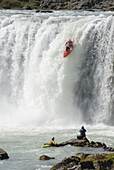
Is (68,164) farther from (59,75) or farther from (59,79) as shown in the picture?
(59,75)

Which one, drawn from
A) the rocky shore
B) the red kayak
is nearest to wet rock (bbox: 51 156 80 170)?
the rocky shore

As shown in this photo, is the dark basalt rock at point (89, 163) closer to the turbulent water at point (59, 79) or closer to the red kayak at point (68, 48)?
the turbulent water at point (59, 79)

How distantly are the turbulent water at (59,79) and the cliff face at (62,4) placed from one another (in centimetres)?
4498

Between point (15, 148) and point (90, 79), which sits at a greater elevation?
point (90, 79)

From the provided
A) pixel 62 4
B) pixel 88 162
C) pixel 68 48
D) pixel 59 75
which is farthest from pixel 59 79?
pixel 62 4

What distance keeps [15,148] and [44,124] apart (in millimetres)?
8006

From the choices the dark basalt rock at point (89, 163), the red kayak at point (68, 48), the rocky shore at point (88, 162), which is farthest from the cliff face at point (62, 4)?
the dark basalt rock at point (89, 163)

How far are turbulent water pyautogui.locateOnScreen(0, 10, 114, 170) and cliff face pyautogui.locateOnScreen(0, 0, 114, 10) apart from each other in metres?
45.0

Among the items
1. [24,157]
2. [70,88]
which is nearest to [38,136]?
[24,157]

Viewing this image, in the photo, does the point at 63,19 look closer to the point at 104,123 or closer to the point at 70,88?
the point at 70,88

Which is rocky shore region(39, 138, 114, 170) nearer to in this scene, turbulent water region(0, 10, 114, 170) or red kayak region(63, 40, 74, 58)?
turbulent water region(0, 10, 114, 170)

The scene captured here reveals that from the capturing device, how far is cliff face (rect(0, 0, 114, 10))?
8409cm

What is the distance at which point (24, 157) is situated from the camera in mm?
18188

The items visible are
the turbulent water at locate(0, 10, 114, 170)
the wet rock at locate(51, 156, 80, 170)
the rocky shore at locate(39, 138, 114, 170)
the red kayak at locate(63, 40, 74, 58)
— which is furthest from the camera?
the red kayak at locate(63, 40, 74, 58)
